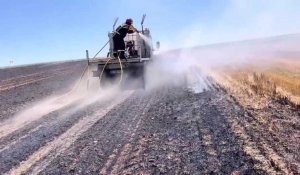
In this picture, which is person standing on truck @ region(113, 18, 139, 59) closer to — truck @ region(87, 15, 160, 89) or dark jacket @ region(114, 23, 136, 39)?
dark jacket @ region(114, 23, 136, 39)

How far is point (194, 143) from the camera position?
8.20m

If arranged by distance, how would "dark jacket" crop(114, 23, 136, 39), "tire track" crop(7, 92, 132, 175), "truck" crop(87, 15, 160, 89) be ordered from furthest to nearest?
"dark jacket" crop(114, 23, 136, 39) < "truck" crop(87, 15, 160, 89) < "tire track" crop(7, 92, 132, 175)

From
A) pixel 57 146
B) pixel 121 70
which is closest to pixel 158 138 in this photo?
pixel 57 146

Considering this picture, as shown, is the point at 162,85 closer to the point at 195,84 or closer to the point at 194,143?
the point at 195,84

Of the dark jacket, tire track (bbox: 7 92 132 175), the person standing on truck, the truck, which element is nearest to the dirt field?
tire track (bbox: 7 92 132 175)

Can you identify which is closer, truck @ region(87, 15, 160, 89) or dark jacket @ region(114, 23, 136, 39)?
truck @ region(87, 15, 160, 89)

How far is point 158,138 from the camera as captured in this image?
29.3ft

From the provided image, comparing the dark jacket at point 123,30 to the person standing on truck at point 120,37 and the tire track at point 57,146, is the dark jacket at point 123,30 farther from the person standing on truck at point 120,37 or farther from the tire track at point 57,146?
the tire track at point 57,146

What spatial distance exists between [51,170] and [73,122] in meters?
4.11

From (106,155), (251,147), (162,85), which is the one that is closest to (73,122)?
(106,155)

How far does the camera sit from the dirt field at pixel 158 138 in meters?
7.02

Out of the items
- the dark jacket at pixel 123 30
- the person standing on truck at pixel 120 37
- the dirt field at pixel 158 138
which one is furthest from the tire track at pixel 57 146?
the dark jacket at pixel 123 30

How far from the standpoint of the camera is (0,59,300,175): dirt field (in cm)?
702

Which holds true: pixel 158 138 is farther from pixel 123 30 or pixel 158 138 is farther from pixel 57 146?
pixel 123 30
